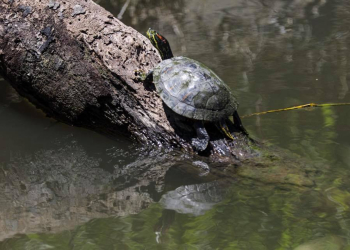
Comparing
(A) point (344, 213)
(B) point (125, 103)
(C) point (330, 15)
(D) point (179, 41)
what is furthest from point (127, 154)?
(C) point (330, 15)

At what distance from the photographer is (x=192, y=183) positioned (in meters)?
3.65

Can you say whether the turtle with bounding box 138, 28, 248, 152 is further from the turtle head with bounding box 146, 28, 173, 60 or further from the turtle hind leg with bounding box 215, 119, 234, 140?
the turtle head with bounding box 146, 28, 173, 60

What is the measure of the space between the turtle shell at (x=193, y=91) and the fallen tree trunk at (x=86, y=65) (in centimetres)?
23

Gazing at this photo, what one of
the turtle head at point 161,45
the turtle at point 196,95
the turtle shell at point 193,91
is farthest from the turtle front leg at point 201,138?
the turtle head at point 161,45

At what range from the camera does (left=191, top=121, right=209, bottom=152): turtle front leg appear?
3.68 m

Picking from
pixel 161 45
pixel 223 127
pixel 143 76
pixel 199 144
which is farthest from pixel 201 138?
pixel 161 45

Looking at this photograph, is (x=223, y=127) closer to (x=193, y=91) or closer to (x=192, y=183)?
(x=193, y=91)

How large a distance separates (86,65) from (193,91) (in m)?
1.06

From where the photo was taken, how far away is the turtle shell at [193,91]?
3646mm

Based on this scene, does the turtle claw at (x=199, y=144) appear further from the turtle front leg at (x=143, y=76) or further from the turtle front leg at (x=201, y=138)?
the turtle front leg at (x=143, y=76)

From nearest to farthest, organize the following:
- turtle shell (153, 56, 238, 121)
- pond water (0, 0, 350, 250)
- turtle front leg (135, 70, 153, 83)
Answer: pond water (0, 0, 350, 250)
turtle shell (153, 56, 238, 121)
turtle front leg (135, 70, 153, 83)

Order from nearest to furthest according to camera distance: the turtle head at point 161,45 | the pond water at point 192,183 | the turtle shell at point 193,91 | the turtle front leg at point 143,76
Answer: the pond water at point 192,183, the turtle shell at point 193,91, the turtle front leg at point 143,76, the turtle head at point 161,45

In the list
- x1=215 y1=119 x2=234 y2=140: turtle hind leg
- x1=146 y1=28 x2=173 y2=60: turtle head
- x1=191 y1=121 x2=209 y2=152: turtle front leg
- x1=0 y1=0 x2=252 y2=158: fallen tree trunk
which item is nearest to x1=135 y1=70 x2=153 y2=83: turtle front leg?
x1=0 y1=0 x2=252 y2=158: fallen tree trunk

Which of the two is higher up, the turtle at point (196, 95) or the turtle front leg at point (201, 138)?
the turtle at point (196, 95)
